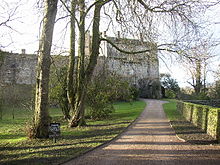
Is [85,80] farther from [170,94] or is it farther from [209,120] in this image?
[170,94]

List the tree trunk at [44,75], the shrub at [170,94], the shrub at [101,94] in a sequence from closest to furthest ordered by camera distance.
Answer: the tree trunk at [44,75] → the shrub at [101,94] → the shrub at [170,94]

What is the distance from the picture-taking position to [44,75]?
10273 mm

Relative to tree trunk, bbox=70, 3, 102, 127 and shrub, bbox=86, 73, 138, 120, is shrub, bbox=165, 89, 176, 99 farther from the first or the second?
tree trunk, bbox=70, 3, 102, 127

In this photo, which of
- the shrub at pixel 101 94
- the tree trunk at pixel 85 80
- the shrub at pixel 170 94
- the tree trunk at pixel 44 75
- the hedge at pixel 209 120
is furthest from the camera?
the shrub at pixel 170 94

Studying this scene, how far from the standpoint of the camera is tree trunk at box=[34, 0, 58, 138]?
1013cm

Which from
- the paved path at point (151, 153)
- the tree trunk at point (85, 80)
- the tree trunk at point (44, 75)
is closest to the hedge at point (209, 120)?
the paved path at point (151, 153)

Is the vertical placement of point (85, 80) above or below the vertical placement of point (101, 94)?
above

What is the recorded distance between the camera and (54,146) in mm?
8656

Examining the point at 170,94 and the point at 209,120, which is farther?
the point at 170,94

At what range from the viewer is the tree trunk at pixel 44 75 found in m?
10.1

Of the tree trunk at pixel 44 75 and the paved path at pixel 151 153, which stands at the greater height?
the tree trunk at pixel 44 75

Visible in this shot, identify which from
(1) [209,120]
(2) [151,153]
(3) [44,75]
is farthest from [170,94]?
(2) [151,153]

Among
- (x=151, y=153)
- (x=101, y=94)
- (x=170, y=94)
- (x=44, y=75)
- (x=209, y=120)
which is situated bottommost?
(x=151, y=153)

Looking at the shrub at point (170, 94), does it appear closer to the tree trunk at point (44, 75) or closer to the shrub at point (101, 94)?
the shrub at point (101, 94)
